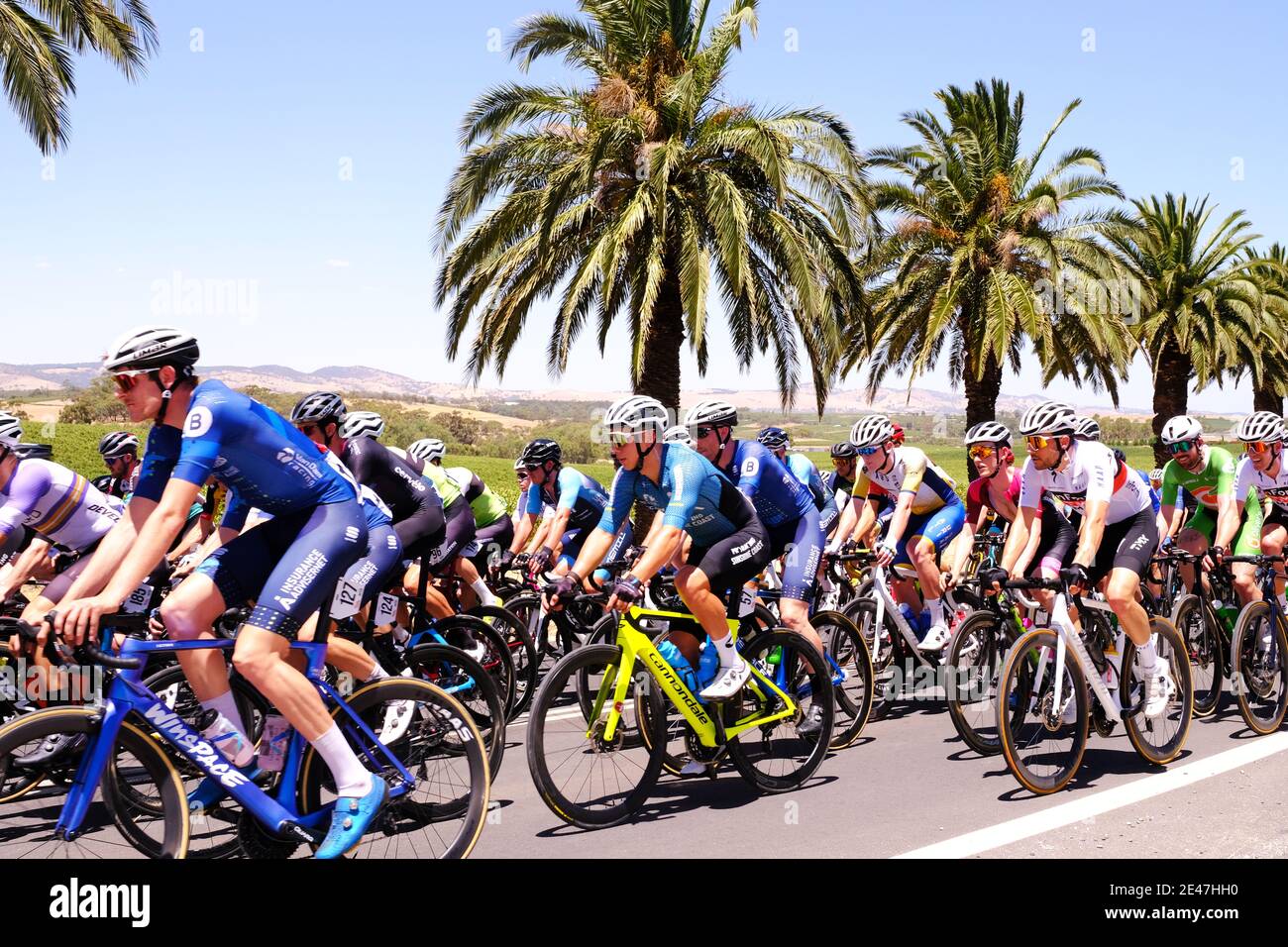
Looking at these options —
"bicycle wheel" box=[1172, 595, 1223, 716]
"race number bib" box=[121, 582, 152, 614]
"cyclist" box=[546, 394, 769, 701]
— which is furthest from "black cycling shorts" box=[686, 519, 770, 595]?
"race number bib" box=[121, 582, 152, 614]

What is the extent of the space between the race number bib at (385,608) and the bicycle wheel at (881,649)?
127 inches

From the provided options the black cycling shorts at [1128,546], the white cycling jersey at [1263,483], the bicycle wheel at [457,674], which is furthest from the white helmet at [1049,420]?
the bicycle wheel at [457,674]

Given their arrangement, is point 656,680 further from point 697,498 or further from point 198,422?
point 198,422

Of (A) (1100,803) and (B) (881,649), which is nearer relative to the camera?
(A) (1100,803)

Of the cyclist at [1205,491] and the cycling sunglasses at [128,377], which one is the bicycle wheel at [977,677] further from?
the cycling sunglasses at [128,377]

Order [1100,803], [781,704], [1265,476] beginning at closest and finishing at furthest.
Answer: [1100,803]
[781,704]
[1265,476]

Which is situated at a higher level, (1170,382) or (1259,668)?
(1170,382)

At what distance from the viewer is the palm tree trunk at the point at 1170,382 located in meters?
29.9

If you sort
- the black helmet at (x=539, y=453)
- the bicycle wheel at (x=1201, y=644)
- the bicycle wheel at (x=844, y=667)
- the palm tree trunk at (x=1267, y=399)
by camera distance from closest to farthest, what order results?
the bicycle wheel at (x=844, y=667) → the bicycle wheel at (x=1201, y=644) → the black helmet at (x=539, y=453) → the palm tree trunk at (x=1267, y=399)

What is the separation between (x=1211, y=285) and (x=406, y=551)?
2744 centimetres

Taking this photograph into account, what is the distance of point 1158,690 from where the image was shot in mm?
6578

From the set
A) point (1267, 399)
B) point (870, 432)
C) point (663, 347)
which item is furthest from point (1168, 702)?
point (1267, 399)

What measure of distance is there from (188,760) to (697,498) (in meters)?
2.79

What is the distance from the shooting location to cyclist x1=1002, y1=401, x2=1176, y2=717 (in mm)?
6457
